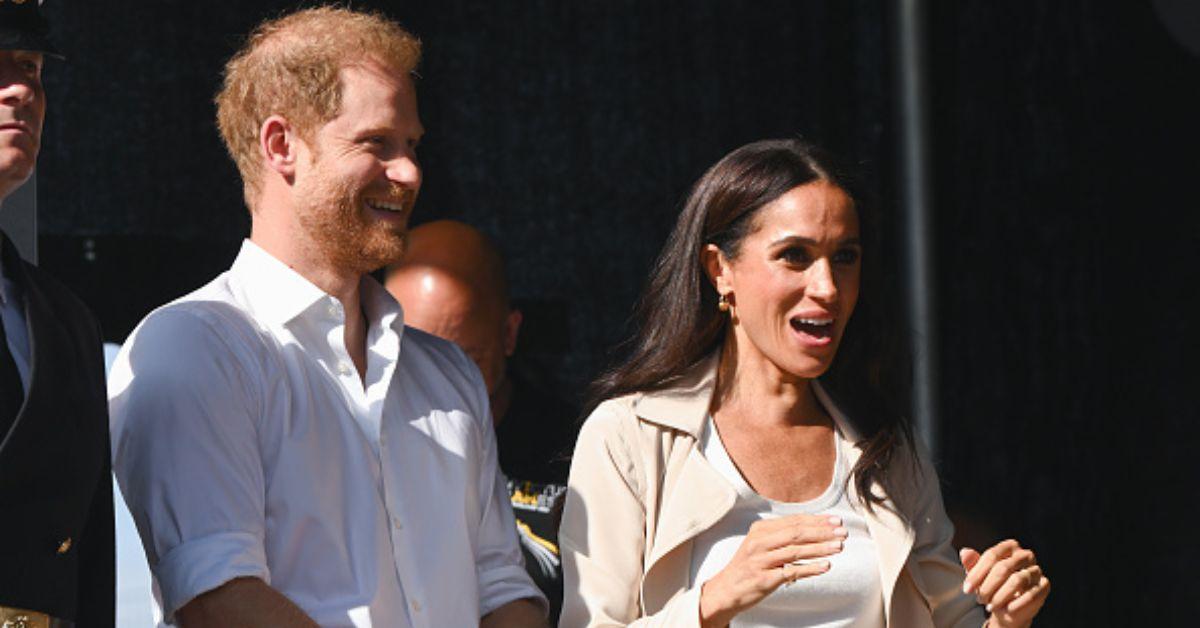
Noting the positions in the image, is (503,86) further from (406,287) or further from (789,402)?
(789,402)

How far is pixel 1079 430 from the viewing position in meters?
3.93

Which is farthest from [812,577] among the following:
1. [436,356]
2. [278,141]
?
[278,141]

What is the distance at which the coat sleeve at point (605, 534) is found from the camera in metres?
2.76

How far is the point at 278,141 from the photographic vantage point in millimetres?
2609

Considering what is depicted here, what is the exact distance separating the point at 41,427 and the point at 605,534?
99 cm

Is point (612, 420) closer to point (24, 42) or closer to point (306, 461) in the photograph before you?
point (306, 461)

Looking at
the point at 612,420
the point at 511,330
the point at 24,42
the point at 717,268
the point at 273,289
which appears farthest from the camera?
the point at 511,330

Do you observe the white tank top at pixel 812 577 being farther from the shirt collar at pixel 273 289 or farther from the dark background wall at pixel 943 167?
the dark background wall at pixel 943 167

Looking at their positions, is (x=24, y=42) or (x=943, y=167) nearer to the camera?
(x=24, y=42)

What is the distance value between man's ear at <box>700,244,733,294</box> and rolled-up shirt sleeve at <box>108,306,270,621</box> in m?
0.87

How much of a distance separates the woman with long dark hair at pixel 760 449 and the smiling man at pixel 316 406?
192 mm

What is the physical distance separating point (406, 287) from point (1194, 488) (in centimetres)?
173

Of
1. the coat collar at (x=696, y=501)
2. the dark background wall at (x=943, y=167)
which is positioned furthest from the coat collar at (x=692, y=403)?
the dark background wall at (x=943, y=167)

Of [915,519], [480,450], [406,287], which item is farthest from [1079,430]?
[480,450]
